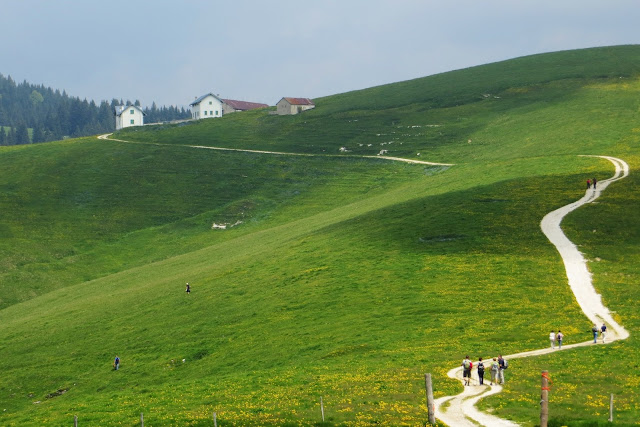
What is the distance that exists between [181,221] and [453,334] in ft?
306

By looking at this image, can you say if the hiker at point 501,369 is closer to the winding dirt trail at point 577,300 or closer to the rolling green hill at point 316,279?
the winding dirt trail at point 577,300

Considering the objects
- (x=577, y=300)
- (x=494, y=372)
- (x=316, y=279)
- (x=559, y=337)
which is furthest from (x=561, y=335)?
(x=316, y=279)

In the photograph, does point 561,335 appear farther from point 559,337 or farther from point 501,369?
point 501,369

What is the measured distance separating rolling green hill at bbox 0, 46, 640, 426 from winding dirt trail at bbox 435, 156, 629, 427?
3.46ft

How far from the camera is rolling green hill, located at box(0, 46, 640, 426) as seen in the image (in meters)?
50.2

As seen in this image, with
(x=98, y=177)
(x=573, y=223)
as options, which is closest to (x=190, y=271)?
(x=573, y=223)

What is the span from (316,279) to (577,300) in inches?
1053

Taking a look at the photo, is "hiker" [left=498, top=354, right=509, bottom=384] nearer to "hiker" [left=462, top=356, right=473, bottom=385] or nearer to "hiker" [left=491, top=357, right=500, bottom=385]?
"hiker" [left=491, top=357, right=500, bottom=385]

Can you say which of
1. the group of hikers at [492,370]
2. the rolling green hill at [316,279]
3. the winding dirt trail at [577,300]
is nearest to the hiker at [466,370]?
the group of hikers at [492,370]

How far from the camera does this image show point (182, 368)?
6606 centimetres

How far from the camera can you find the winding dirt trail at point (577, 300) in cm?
4028

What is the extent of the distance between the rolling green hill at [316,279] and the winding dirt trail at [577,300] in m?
1.05

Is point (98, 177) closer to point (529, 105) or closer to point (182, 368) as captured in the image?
point (529, 105)

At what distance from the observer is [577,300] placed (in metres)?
67.6
